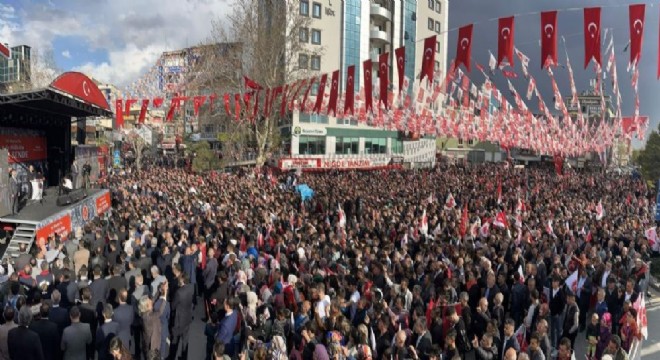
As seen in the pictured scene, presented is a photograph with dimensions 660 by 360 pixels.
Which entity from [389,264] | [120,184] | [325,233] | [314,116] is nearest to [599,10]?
[389,264]

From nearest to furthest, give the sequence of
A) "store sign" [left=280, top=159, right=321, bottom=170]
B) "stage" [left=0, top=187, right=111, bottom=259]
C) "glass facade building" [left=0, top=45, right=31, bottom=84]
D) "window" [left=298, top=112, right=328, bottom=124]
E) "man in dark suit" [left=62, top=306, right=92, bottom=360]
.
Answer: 1. "man in dark suit" [left=62, top=306, right=92, bottom=360]
2. "stage" [left=0, top=187, right=111, bottom=259]
3. "store sign" [left=280, top=159, right=321, bottom=170]
4. "glass facade building" [left=0, top=45, right=31, bottom=84]
5. "window" [left=298, top=112, right=328, bottom=124]

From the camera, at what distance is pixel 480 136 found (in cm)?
3475

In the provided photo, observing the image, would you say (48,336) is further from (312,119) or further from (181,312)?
(312,119)

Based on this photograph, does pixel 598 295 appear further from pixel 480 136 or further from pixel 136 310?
pixel 480 136

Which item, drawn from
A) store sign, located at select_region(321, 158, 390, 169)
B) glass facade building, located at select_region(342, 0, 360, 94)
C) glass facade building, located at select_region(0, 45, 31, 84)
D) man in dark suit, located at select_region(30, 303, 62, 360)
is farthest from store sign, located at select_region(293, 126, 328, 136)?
man in dark suit, located at select_region(30, 303, 62, 360)

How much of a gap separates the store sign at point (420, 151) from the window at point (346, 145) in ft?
18.6

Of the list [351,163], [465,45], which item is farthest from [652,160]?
[465,45]

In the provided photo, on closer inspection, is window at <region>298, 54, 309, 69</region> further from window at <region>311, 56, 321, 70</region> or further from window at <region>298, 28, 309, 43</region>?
window at <region>311, 56, 321, 70</region>

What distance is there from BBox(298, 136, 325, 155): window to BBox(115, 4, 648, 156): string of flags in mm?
5558

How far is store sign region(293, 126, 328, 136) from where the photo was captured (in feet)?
142

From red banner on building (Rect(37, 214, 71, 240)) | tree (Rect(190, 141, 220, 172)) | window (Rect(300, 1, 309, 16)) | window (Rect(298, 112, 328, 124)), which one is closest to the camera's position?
red banner on building (Rect(37, 214, 71, 240))

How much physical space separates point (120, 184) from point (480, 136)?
2467 cm

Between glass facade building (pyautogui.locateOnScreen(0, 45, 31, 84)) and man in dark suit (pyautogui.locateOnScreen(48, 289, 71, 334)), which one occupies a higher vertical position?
glass facade building (pyautogui.locateOnScreen(0, 45, 31, 84))

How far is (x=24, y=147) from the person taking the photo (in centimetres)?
1900
